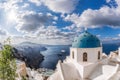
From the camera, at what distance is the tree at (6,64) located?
474 centimetres

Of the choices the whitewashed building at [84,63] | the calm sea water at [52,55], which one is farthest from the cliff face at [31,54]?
the whitewashed building at [84,63]

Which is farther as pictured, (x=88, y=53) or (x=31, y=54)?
(x=31, y=54)

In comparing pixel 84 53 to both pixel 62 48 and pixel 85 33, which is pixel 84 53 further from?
pixel 62 48

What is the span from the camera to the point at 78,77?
8.62 metres

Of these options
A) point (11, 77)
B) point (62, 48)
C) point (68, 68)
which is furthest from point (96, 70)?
point (62, 48)

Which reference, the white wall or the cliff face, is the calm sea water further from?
the white wall

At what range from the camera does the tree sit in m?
4.74

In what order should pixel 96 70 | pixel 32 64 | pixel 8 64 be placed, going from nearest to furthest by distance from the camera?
pixel 8 64 → pixel 96 70 → pixel 32 64

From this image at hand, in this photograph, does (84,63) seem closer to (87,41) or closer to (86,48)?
(86,48)

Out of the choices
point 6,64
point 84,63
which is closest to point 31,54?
point 84,63

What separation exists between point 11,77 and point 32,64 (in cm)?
1978

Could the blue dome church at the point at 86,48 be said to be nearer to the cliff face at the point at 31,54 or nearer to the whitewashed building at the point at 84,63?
the whitewashed building at the point at 84,63

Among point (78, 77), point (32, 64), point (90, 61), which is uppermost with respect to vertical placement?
point (90, 61)

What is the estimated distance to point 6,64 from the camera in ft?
15.6
